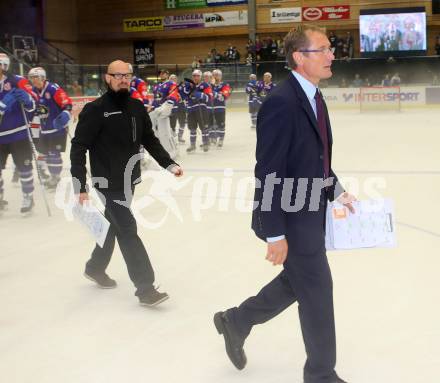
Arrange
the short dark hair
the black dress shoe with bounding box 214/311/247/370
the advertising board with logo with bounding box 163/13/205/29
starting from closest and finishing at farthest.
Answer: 1. the short dark hair
2. the black dress shoe with bounding box 214/311/247/370
3. the advertising board with logo with bounding box 163/13/205/29

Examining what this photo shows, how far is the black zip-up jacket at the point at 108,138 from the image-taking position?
377cm

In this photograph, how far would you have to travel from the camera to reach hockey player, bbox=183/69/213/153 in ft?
40.2

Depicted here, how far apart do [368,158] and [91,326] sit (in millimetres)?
7622

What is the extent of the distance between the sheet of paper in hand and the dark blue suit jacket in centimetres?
135

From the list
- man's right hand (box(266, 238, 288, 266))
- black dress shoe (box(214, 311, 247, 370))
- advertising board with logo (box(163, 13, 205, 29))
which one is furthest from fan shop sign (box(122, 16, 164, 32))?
man's right hand (box(266, 238, 288, 266))

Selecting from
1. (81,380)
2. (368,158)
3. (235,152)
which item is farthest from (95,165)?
(235,152)

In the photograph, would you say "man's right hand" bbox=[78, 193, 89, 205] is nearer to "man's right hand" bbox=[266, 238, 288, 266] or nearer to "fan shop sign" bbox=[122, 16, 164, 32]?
"man's right hand" bbox=[266, 238, 288, 266]

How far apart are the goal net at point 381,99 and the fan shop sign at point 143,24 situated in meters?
13.3

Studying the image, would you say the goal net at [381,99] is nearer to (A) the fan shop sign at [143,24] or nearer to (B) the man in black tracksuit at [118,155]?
(A) the fan shop sign at [143,24]

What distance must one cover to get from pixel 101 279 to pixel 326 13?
26.0 meters

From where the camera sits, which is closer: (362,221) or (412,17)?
(362,221)

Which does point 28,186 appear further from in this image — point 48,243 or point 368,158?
point 368,158

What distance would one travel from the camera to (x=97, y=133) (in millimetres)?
3789

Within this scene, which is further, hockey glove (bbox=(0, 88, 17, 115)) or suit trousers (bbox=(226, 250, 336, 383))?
hockey glove (bbox=(0, 88, 17, 115))
